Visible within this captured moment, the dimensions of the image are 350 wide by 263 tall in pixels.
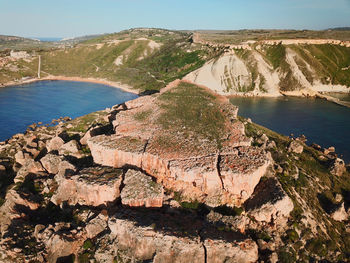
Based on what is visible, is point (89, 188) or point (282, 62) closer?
point (89, 188)

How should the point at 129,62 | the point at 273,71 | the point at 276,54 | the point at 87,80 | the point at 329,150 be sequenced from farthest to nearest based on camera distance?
the point at 129,62 → the point at 87,80 → the point at 276,54 → the point at 273,71 → the point at 329,150

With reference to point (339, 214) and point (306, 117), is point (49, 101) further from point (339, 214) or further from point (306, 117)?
point (339, 214)

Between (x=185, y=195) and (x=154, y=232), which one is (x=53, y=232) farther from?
(x=185, y=195)

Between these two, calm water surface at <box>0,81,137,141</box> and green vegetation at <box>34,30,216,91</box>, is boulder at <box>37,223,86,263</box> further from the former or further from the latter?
green vegetation at <box>34,30,216,91</box>

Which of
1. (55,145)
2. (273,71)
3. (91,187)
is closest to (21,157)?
(55,145)

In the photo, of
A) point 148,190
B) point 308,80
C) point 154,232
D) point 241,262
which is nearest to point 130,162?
point 148,190
